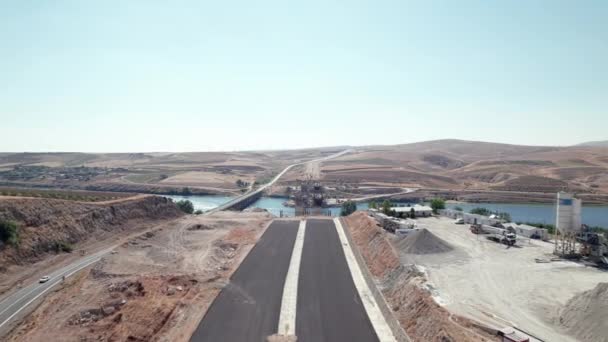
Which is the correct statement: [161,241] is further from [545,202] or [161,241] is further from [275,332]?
[545,202]

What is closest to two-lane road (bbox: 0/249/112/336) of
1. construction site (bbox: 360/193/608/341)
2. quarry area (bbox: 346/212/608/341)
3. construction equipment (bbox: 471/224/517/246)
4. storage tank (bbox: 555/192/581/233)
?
quarry area (bbox: 346/212/608/341)

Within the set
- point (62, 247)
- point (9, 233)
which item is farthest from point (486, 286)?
point (9, 233)

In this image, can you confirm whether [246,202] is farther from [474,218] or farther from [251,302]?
[251,302]

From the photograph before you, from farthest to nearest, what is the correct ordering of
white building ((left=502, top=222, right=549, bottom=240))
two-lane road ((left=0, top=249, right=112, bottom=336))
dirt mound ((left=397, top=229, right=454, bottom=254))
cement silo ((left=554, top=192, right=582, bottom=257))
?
white building ((left=502, top=222, right=549, bottom=240)), cement silo ((left=554, top=192, right=582, bottom=257)), dirt mound ((left=397, top=229, right=454, bottom=254)), two-lane road ((left=0, top=249, right=112, bottom=336))

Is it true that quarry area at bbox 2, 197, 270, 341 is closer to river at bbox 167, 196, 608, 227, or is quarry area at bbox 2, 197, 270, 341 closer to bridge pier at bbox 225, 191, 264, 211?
river at bbox 167, 196, 608, 227

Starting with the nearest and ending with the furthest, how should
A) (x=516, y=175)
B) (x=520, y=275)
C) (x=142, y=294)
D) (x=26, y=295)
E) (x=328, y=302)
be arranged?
(x=328, y=302)
(x=142, y=294)
(x=520, y=275)
(x=26, y=295)
(x=516, y=175)
